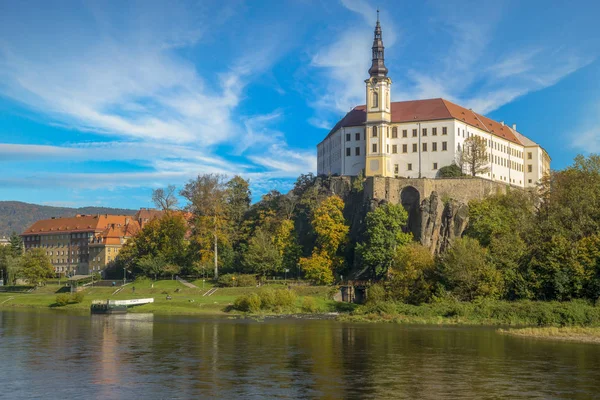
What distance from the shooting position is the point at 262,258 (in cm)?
8925

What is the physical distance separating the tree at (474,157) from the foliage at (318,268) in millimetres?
25997

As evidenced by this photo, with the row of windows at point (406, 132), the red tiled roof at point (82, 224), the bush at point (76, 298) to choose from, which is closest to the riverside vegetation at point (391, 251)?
the row of windows at point (406, 132)

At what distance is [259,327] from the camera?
2345 inches

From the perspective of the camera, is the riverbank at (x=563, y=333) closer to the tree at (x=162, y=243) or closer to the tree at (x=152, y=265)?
the tree at (x=152, y=265)

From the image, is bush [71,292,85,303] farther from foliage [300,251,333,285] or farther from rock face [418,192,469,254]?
rock face [418,192,469,254]

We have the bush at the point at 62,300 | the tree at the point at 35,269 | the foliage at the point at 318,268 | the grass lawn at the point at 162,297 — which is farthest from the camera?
the tree at the point at 35,269

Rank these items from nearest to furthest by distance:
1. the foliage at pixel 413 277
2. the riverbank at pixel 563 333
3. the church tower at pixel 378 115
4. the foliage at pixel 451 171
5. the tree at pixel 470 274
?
1. the riverbank at pixel 563 333
2. the tree at pixel 470 274
3. the foliage at pixel 413 277
4. the foliage at pixel 451 171
5. the church tower at pixel 378 115

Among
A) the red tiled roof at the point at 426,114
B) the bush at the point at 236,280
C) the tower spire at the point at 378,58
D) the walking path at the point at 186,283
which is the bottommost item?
the walking path at the point at 186,283

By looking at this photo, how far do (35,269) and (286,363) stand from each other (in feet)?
241

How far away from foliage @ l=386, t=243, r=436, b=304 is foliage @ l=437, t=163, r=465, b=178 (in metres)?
24.5

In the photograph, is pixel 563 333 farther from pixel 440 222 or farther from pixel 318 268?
pixel 440 222

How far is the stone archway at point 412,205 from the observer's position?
89856 mm

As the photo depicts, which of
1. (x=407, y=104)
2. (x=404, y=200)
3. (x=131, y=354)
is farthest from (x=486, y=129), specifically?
(x=131, y=354)

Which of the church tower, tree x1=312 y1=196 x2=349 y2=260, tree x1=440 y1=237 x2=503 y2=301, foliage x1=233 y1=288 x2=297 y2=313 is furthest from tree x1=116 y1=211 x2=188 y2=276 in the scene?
tree x1=440 y1=237 x2=503 y2=301
